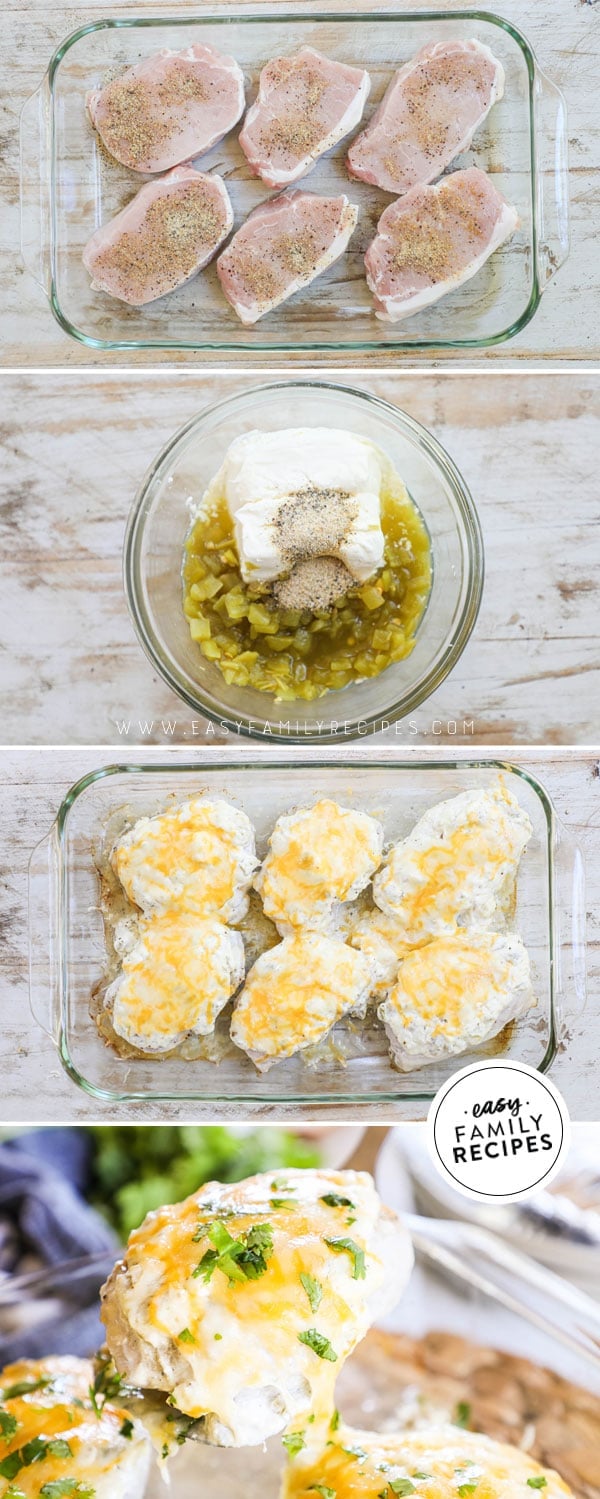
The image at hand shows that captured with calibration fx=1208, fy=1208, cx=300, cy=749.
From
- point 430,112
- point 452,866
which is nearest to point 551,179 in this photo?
point 430,112

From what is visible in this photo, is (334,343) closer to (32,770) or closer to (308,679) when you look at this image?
(308,679)

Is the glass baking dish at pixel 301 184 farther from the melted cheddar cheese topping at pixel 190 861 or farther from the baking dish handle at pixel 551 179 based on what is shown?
the melted cheddar cheese topping at pixel 190 861

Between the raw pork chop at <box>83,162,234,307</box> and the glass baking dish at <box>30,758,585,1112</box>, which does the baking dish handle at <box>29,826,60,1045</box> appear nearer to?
the glass baking dish at <box>30,758,585,1112</box>

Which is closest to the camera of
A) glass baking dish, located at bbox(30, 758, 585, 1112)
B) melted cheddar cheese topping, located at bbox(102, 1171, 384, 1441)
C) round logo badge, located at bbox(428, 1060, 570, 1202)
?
melted cheddar cheese topping, located at bbox(102, 1171, 384, 1441)

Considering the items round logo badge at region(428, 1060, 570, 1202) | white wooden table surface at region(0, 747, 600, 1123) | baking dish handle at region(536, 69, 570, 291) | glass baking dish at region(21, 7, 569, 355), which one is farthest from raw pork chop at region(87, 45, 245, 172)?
round logo badge at region(428, 1060, 570, 1202)

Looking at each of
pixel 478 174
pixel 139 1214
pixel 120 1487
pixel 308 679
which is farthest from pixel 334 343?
pixel 120 1487

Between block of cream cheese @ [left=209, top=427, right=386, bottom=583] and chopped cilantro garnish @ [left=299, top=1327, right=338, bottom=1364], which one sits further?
block of cream cheese @ [left=209, top=427, right=386, bottom=583]

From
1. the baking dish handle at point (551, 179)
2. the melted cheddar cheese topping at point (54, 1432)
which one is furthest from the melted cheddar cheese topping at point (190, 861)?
the baking dish handle at point (551, 179)
